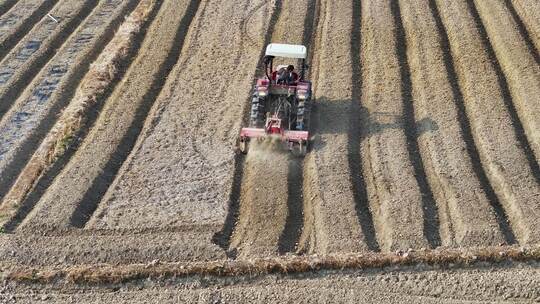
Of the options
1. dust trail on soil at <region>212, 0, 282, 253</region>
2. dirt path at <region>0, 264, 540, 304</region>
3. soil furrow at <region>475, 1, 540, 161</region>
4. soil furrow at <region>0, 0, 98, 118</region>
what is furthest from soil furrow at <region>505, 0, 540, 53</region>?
soil furrow at <region>0, 0, 98, 118</region>

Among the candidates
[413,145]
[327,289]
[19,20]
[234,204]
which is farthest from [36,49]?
[327,289]

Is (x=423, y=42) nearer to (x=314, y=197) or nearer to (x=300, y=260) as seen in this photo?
(x=314, y=197)

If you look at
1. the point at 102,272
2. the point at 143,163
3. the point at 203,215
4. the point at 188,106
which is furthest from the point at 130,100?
the point at 102,272

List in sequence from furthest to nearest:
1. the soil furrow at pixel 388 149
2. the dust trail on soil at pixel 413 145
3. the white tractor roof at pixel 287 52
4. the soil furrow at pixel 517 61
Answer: the soil furrow at pixel 517 61 → the white tractor roof at pixel 287 52 → the dust trail on soil at pixel 413 145 → the soil furrow at pixel 388 149

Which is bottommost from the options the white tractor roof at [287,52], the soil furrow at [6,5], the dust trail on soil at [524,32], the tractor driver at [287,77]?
the tractor driver at [287,77]

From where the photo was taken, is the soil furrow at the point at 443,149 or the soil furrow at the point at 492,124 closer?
the soil furrow at the point at 443,149

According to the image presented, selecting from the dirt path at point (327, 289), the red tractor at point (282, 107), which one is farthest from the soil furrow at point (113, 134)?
the red tractor at point (282, 107)

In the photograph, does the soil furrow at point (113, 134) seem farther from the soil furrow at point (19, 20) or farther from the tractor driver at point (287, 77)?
the soil furrow at point (19, 20)
